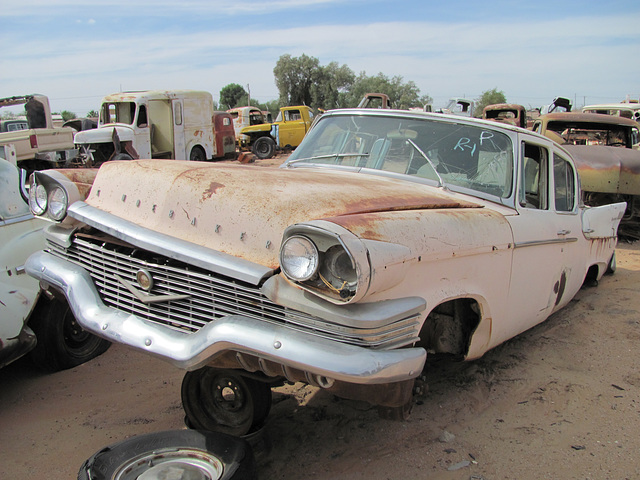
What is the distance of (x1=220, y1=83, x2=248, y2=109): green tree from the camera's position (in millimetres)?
60094

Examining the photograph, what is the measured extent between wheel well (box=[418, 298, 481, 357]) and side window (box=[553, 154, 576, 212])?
123 centimetres

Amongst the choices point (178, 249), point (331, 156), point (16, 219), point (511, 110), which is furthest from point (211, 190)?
point (511, 110)

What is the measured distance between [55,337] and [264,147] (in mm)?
17927

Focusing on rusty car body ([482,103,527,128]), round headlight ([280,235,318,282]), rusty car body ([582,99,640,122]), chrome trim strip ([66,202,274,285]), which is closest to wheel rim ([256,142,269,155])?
rusty car body ([582,99,640,122])

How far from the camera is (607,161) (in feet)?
23.6

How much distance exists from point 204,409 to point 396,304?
56.0 inches

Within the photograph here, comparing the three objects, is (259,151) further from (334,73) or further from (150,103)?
(334,73)

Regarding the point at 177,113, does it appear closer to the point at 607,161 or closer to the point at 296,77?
the point at 607,161

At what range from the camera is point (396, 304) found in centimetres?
213

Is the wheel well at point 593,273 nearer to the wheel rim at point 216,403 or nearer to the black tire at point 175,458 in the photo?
the wheel rim at point 216,403

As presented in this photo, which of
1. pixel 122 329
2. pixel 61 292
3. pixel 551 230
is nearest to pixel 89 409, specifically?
pixel 61 292

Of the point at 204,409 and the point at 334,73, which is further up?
the point at 334,73

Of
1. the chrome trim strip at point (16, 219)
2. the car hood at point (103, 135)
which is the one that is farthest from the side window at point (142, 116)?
the chrome trim strip at point (16, 219)

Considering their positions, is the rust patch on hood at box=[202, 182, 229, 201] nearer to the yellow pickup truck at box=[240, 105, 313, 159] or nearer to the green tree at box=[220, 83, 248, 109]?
the yellow pickup truck at box=[240, 105, 313, 159]
